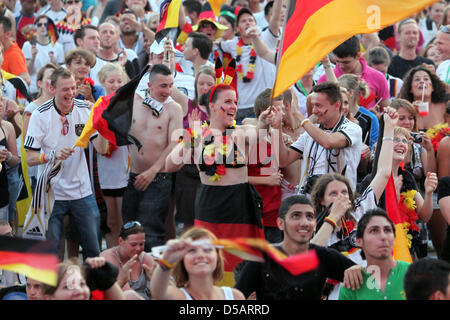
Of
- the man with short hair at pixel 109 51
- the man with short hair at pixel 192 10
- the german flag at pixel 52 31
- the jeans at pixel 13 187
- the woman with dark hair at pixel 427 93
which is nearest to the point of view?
the jeans at pixel 13 187

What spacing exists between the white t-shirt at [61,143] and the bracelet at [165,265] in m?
3.29

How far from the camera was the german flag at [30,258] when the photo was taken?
4734 mm

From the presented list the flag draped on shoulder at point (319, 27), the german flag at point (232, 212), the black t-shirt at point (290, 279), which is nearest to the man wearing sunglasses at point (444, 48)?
the german flag at point (232, 212)

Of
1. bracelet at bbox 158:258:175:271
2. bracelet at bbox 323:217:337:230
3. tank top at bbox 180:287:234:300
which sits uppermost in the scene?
bracelet at bbox 323:217:337:230

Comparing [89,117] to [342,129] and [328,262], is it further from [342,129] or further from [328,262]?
[328,262]

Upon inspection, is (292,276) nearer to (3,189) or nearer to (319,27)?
(319,27)

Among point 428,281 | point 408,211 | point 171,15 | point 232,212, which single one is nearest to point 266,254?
point 428,281

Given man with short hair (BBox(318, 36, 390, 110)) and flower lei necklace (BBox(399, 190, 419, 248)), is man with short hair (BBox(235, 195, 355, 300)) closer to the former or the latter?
flower lei necklace (BBox(399, 190, 419, 248))

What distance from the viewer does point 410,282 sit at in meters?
5.10

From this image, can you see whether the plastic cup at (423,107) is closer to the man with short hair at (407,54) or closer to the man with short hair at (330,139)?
the man with short hair at (330,139)

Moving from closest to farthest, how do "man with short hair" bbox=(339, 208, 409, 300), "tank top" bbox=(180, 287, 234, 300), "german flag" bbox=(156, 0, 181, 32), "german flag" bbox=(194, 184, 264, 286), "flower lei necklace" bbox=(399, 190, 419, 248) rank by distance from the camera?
"tank top" bbox=(180, 287, 234, 300), "man with short hair" bbox=(339, 208, 409, 300), "german flag" bbox=(194, 184, 264, 286), "flower lei necklace" bbox=(399, 190, 419, 248), "german flag" bbox=(156, 0, 181, 32)

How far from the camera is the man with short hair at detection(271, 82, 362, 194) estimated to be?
24.0 feet

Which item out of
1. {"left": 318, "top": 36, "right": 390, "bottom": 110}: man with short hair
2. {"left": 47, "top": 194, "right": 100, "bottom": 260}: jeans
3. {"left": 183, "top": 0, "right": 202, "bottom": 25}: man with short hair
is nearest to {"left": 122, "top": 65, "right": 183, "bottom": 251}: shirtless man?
{"left": 47, "top": 194, "right": 100, "bottom": 260}: jeans

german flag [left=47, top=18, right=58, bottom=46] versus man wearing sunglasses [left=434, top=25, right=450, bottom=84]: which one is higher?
german flag [left=47, top=18, right=58, bottom=46]
